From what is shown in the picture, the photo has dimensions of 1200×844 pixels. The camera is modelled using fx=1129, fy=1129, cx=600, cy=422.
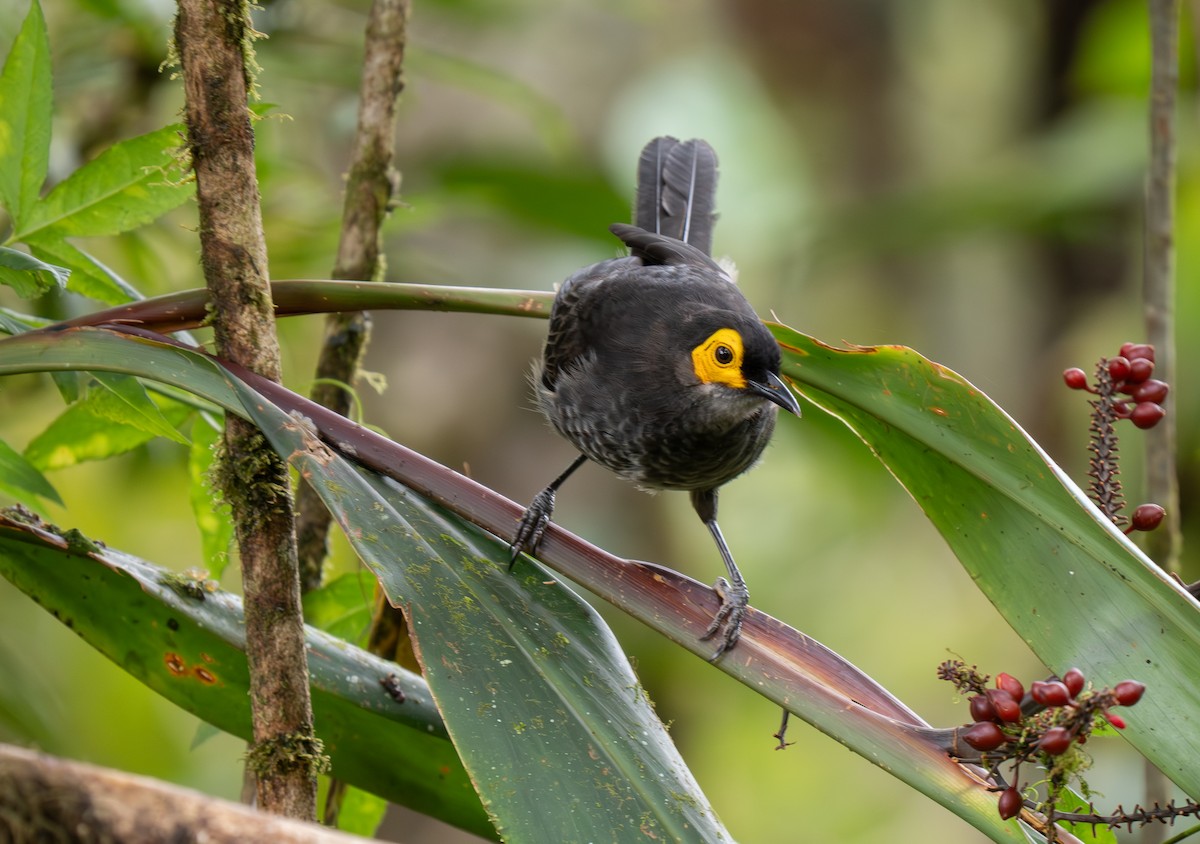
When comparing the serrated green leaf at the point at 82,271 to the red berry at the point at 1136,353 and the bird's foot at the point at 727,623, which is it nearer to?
the bird's foot at the point at 727,623

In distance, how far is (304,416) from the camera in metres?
1.79

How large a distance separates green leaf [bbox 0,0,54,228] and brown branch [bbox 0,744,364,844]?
1.22 meters

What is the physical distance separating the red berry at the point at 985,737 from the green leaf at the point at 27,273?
1.54m

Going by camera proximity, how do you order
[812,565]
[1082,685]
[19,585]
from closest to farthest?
[1082,685] → [19,585] → [812,565]

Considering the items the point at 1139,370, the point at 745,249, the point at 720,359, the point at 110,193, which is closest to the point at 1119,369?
the point at 1139,370

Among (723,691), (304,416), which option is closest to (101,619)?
(304,416)

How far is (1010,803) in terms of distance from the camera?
146 cm

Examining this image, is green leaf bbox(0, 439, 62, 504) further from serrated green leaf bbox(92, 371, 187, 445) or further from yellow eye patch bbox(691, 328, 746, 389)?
yellow eye patch bbox(691, 328, 746, 389)

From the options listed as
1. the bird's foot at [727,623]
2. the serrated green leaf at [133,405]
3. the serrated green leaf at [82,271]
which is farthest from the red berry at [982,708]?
the serrated green leaf at [82,271]

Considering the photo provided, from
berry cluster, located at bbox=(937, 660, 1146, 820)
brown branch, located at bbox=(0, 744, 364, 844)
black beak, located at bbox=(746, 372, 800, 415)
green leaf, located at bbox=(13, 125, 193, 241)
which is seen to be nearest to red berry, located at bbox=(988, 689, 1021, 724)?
berry cluster, located at bbox=(937, 660, 1146, 820)

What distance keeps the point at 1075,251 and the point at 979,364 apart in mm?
941

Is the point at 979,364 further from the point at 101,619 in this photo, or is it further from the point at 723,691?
the point at 101,619

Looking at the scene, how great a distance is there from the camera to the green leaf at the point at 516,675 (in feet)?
5.11

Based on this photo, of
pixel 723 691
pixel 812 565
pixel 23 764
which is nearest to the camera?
pixel 23 764
